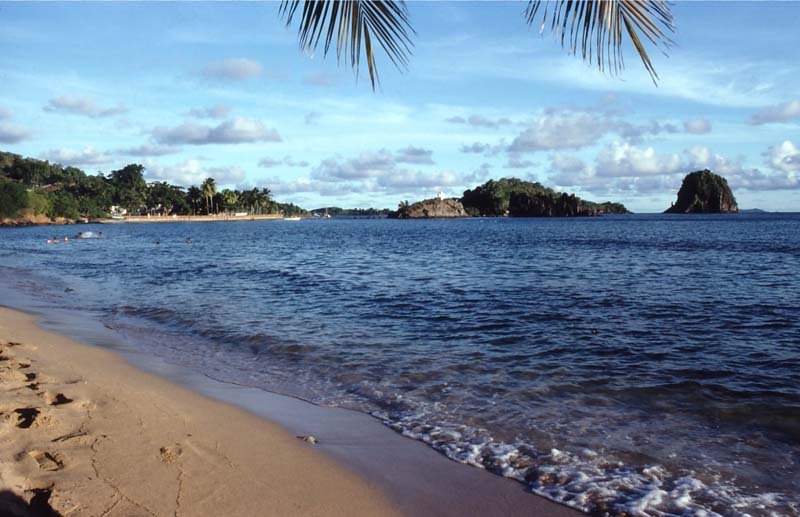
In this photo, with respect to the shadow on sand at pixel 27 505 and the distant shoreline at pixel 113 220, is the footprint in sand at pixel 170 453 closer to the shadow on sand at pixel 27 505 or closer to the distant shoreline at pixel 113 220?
the shadow on sand at pixel 27 505

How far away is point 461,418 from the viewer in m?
7.68

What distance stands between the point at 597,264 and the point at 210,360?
25.6 meters

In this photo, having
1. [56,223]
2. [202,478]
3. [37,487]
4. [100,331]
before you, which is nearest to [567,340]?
[202,478]

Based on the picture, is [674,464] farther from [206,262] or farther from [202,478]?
[206,262]

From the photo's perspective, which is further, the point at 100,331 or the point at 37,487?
the point at 100,331

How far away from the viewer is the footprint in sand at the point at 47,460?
16.2ft

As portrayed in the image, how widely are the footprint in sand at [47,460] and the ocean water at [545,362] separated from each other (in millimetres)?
3801

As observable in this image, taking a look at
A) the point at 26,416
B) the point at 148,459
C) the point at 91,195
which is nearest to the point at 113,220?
the point at 91,195

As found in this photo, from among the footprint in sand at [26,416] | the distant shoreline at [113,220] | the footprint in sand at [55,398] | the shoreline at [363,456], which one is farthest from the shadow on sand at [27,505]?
the distant shoreline at [113,220]

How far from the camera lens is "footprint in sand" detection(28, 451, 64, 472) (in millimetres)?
4948

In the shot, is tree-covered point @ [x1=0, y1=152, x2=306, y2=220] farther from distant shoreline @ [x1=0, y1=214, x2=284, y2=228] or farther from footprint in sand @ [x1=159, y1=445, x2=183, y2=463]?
footprint in sand @ [x1=159, y1=445, x2=183, y2=463]

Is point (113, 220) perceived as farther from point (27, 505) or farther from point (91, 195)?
point (27, 505)

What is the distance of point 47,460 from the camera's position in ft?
16.6

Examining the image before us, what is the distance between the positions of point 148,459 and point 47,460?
87cm
